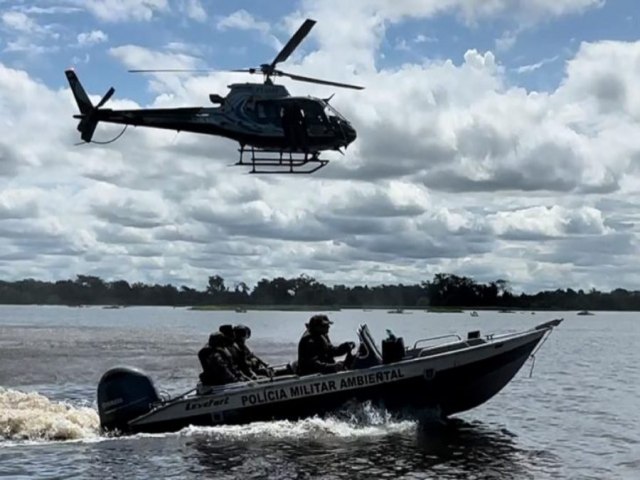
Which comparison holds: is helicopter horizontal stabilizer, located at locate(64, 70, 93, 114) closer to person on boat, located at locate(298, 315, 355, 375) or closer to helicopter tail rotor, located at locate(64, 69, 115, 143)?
helicopter tail rotor, located at locate(64, 69, 115, 143)

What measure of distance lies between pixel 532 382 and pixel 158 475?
2025 cm

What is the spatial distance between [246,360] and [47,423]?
4.09 meters

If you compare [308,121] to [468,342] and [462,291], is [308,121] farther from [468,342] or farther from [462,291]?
[462,291]

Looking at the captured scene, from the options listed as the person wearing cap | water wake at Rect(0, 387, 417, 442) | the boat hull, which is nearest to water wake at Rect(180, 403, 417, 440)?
water wake at Rect(0, 387, 417, 442)

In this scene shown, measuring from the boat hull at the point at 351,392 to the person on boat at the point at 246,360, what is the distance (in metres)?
0.93

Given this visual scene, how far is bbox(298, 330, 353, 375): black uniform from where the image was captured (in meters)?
19.2

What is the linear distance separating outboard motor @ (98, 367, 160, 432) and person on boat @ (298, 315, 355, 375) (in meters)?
2.96

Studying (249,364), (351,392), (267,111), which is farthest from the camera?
(267,111)

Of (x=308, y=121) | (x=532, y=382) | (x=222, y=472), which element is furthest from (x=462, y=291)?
(x=222, y=472)

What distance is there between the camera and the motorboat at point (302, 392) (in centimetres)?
1869

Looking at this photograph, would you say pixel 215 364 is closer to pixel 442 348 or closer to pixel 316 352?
pixel 316 352

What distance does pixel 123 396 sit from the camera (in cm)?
1864

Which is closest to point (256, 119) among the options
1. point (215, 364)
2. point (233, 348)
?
point (233, 348)

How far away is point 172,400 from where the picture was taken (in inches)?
741
